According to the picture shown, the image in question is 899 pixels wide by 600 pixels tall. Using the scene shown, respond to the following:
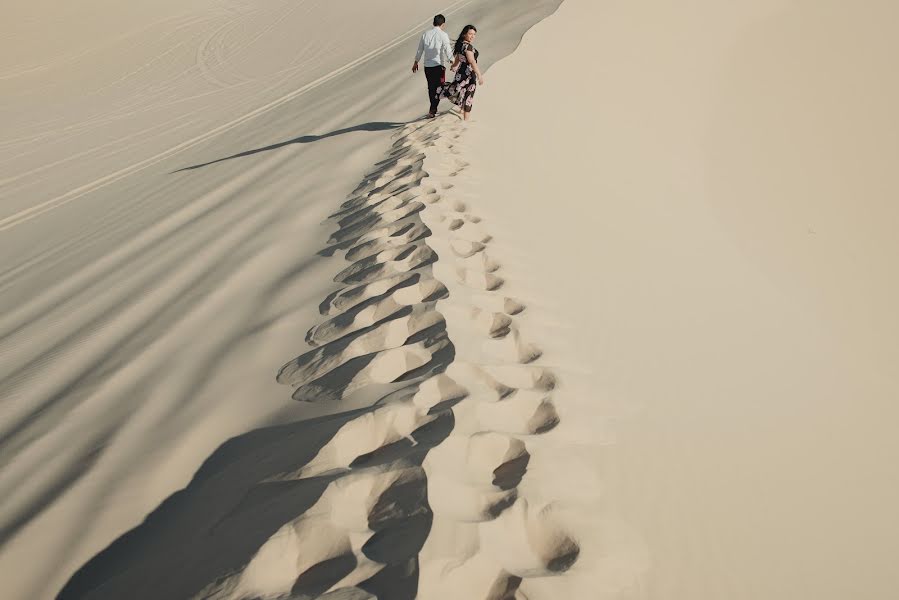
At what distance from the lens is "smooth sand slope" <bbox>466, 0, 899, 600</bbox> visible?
1.52 m

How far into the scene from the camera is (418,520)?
4.69 feet

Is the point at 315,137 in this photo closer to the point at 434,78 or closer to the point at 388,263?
the point at 434,78

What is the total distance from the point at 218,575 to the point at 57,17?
15962 millimetres

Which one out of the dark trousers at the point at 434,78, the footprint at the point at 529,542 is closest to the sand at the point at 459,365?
the footprint at the point at 529,542

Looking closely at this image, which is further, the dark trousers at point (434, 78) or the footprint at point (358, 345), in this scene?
the dark trousers at point (434, 78)

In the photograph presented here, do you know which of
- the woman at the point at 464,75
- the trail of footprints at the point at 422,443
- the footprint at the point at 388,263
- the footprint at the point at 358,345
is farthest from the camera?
the woman at the point at 464,75

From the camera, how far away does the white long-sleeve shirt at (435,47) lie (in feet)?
20.1

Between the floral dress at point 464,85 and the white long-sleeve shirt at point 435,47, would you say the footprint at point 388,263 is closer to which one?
the floral dress at point 464,85

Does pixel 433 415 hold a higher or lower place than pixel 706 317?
higher

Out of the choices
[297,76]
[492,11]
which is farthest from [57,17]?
[492,11]

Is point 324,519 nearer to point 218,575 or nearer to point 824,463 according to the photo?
point 218,575

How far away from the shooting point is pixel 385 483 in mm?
1567

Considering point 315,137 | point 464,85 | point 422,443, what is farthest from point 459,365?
point 315,137

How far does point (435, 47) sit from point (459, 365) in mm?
4976
